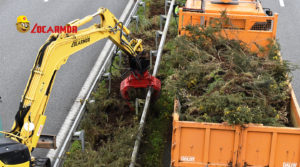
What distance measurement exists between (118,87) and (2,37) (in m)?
5.34

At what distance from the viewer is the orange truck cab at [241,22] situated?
34.8 ft

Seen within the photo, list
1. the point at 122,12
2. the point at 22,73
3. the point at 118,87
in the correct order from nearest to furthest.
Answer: the point at 118,87
the point at 22,73
the point at 122,12

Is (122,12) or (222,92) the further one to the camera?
(122,12)

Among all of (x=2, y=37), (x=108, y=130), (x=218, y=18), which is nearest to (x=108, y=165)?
(x=108, y=130)

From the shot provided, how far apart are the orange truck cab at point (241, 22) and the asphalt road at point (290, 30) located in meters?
2.96

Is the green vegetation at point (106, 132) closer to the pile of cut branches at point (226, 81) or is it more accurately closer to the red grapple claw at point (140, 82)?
the red grapple claw at point (140, 82)

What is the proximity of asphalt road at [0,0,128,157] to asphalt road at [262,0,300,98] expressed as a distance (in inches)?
242

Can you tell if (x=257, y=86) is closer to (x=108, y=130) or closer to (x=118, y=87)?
(x=108, y=130)

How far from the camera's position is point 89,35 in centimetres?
900

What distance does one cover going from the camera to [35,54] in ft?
46.5

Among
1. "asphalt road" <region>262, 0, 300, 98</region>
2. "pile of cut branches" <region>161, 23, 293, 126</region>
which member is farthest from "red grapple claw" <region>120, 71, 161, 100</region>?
"asphalt road" <region>262, 0, 300, 98</region>

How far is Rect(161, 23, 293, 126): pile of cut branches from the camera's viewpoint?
789 cm

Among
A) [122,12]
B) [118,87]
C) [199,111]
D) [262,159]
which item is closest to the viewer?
[262,159]

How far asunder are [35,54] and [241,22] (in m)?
6.70
